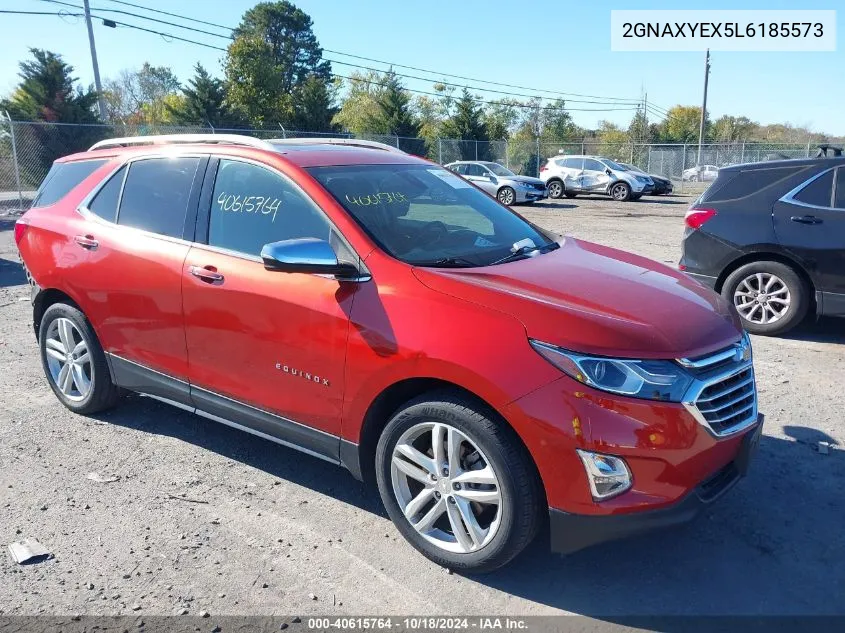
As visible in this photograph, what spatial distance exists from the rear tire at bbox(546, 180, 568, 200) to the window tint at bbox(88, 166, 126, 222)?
2383 centimetres

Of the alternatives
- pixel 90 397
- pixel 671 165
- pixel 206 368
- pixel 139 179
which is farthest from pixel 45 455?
pixel 671 165

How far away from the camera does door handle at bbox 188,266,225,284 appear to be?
354 centimetres

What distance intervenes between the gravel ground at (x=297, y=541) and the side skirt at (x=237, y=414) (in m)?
0.35

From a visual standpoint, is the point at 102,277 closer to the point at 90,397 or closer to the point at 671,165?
the point at 90,397

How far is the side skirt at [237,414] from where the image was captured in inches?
129

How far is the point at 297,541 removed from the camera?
3225 mm

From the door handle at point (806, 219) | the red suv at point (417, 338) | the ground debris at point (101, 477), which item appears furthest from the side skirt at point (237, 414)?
the door handle at point (806, 219)

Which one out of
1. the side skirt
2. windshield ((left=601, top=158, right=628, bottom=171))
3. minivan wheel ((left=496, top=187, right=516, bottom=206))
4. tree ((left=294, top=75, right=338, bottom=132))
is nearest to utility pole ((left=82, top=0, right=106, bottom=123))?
tree ((left=294, top=75, right=338, bottom=132))

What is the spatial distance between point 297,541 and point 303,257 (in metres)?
1.34

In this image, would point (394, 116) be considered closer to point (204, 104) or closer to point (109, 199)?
point (204, 104)

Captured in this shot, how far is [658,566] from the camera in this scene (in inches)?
120

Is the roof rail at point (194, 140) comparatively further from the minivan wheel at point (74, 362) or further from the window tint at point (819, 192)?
the window tint at point (819, 192)

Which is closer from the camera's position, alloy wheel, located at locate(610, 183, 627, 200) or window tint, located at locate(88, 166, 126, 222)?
window tint, located at locate(88, 166, 126, 222)

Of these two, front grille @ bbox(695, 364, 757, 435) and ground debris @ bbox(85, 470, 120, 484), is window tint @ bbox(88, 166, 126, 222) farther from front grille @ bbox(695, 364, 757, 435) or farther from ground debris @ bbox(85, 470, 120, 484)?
front grille @ bbox(695, 364, 757, 435)
